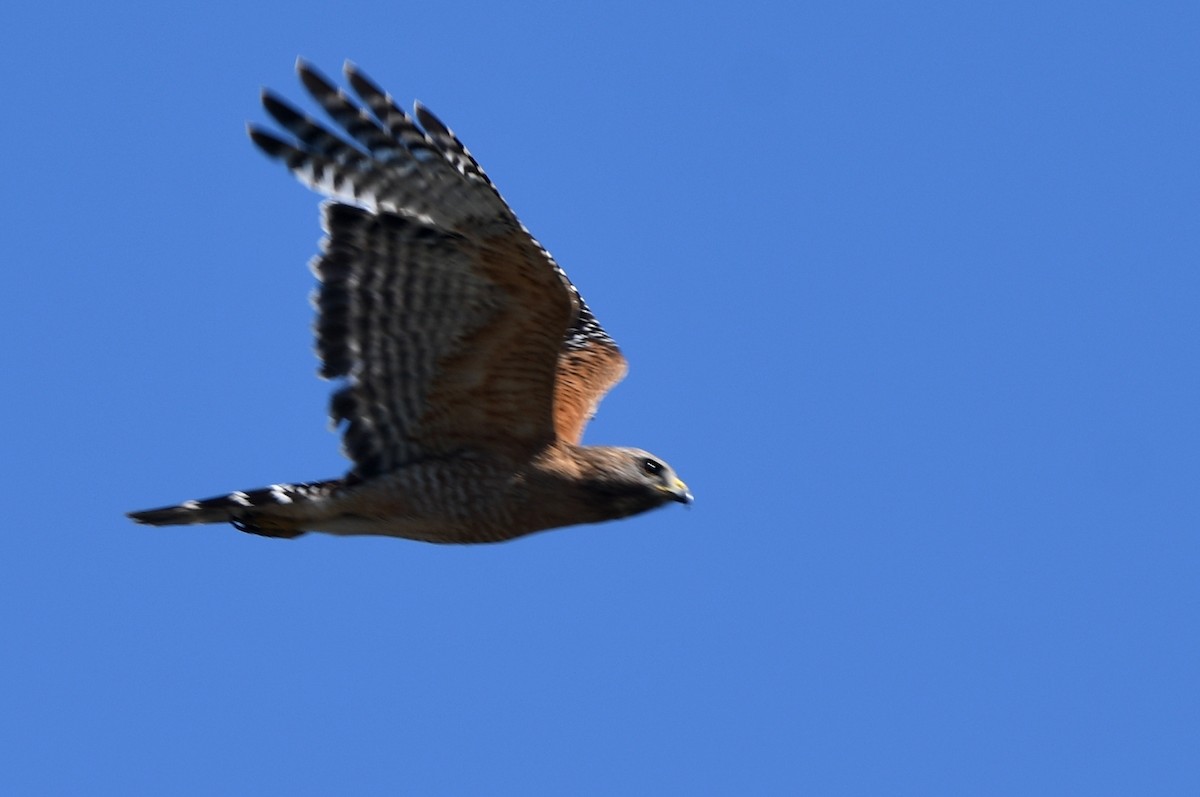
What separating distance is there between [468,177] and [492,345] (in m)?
0.87

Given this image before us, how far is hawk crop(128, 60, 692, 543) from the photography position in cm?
1148

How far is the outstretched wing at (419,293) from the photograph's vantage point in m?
11.4

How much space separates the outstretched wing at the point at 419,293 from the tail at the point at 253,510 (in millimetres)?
278

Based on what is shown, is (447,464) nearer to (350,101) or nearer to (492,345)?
(492,345)

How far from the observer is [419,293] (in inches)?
460

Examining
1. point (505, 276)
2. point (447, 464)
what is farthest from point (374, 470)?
point (505, 276)

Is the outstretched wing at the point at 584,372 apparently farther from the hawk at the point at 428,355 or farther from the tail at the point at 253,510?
the tail at the point at 253,510

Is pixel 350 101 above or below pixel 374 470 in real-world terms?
above

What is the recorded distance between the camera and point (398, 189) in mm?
11562

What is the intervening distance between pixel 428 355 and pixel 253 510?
1.13m

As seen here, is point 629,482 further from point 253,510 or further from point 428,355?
point 253,510

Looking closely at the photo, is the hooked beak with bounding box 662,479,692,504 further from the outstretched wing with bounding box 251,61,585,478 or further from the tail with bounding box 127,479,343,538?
the tail with bounding box 127,479,343,538

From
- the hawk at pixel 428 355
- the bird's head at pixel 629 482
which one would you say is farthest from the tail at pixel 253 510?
the bird's head at pixel 629 482

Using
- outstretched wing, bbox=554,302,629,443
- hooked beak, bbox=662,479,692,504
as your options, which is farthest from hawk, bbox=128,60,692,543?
outstretched wing, bbox=554,302,629,443
